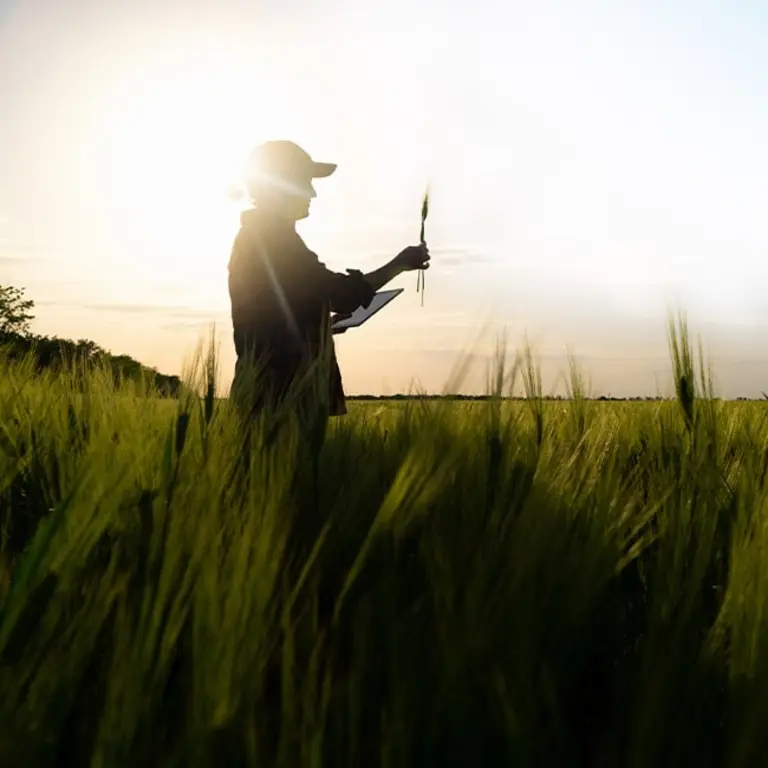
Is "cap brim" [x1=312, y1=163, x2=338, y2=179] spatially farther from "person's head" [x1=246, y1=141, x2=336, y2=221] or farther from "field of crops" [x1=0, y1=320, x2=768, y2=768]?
"field of crops" [x1=0, y1=320, x2=768, y2=768]

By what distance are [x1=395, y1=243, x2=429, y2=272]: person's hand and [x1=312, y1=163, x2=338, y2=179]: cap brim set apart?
69 cm

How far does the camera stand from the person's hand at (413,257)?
3.97 metres

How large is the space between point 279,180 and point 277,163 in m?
0.08

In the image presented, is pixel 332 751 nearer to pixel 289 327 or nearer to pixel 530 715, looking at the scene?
pixel 530 715

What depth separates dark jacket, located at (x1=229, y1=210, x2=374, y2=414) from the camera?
3.84 metres

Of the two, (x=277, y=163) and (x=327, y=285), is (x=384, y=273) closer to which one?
(x=327, y=285)

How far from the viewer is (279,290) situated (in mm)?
3871

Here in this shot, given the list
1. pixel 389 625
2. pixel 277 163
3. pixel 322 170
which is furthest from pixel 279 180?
pixel 389 625

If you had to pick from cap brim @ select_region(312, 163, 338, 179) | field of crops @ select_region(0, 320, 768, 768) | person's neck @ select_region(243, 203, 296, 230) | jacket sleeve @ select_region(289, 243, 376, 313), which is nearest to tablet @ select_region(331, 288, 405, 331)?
jacket sleeve @ select_region(289, 243, 376, 313)

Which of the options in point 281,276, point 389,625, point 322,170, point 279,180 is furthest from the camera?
point 322,170

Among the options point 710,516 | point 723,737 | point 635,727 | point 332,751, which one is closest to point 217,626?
point 332,751

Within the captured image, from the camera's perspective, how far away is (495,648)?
0.89m

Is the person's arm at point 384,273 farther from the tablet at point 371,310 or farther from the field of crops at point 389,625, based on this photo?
the field of crops at point 389,625

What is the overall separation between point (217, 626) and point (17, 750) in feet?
0.64
